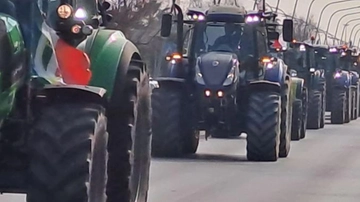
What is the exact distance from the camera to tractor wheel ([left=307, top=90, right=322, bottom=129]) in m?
34.0

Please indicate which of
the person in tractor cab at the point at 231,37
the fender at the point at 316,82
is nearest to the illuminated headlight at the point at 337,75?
the fender at the point at 316,82

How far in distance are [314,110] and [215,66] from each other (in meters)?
14.9

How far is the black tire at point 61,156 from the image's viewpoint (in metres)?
8.23

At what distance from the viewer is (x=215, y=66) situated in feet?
66.0

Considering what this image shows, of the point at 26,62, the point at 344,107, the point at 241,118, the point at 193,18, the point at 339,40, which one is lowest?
the point at 339,40

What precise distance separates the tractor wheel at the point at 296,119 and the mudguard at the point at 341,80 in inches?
420

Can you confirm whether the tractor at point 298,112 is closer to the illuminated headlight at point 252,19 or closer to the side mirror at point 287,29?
the side mirror at point 287,29

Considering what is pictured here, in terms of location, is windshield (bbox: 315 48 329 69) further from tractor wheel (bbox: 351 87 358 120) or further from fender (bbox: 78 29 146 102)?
fender (bbox: 78 29 146 102)

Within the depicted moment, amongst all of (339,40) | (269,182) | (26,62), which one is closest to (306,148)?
(269,182)

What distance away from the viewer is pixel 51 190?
8.22 meters

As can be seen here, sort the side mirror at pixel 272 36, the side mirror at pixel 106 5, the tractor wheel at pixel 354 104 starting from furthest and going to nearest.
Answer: the tractor wheel at pixel 354 104 < the side mirror at pixel 272 36 < the side mirror at pixel 106 5

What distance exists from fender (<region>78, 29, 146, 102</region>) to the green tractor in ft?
0.04

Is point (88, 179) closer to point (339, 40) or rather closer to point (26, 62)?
point (26, 62)

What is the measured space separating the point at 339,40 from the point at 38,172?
76617 mm
